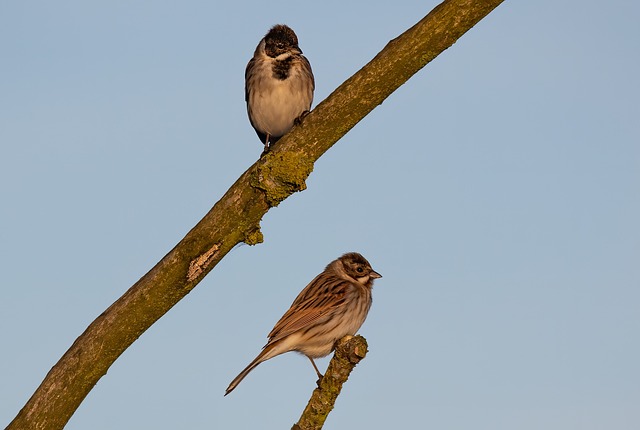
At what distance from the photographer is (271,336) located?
834 cm

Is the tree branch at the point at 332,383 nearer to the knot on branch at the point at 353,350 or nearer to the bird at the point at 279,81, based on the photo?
the knot on branch at the point at 353,350

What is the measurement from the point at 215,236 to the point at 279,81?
6315 mm

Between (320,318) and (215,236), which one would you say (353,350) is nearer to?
(215,236)

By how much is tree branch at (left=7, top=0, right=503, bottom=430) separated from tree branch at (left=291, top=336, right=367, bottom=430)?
1.18m

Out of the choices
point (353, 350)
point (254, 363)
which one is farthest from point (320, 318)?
point (353, 350)

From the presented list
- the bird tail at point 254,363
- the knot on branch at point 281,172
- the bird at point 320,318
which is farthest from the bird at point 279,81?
the knot on branch at point 281,172

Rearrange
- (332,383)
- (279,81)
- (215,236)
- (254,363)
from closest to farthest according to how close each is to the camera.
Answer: (215,236), (332,383), (254,363), (279,81)

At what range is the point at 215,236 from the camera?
5.09m

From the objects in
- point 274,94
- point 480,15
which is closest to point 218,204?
point 480,15

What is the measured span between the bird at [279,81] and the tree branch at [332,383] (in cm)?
559

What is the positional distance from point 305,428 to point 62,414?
1571 mm

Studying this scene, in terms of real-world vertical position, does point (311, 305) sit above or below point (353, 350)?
above

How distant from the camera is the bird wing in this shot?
8.44 metres

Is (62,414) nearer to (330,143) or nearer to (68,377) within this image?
(68,377)
